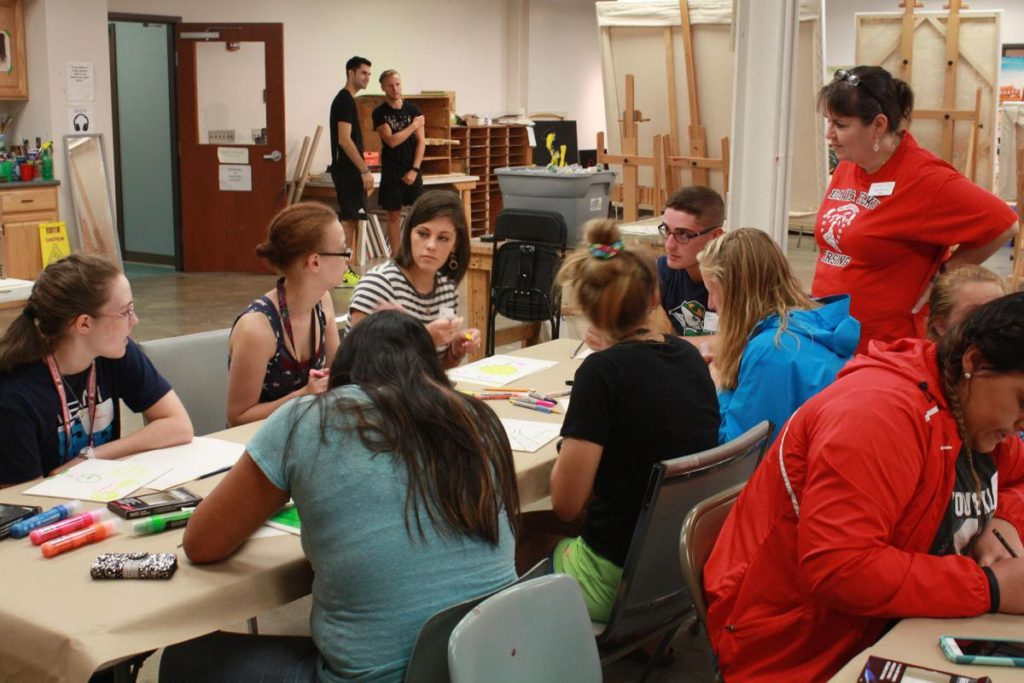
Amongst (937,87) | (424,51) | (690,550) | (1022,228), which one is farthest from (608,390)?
(424,51)

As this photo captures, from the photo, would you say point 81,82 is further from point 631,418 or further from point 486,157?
point 631,418

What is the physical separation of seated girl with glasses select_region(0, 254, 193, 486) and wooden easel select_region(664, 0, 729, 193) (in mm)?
4506

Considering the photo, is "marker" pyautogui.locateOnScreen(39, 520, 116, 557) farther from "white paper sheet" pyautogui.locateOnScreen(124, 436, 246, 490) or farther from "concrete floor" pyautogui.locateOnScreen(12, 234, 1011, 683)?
"concrete floor" pyautogui.locateOnScreen(12, 234, 1011, 683)

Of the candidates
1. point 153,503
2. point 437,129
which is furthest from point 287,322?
point 437,129

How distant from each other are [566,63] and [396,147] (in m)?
5.34

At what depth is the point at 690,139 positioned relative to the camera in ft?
22.1

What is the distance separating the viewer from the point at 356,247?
988 centimetres

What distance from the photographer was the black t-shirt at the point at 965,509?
183 cm

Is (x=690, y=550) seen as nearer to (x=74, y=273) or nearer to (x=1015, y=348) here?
(x=1015, y=348)

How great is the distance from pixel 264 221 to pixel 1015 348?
8.89 meters

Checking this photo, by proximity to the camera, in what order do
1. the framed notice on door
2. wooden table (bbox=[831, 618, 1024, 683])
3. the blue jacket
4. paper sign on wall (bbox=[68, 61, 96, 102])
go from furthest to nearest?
Answer: paper sign on wall (bbox=[68, 61, 96, 102])
the framed notice on door
the blue jacket
wooden table (bbox=[831, 618, 1024, 683])

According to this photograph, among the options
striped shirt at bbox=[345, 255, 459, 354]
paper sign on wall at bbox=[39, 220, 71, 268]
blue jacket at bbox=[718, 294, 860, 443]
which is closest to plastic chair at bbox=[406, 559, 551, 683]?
blue jacket at bbox=[718, 294, 860, 443]

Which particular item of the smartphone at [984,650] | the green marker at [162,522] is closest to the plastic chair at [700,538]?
the smartphone at [984,650]

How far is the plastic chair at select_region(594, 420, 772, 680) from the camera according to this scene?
2.23m
